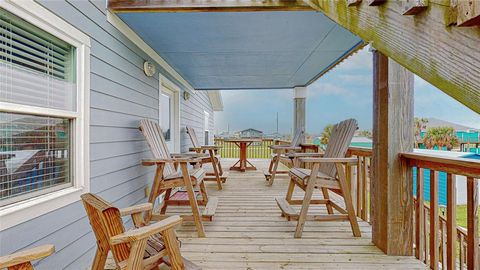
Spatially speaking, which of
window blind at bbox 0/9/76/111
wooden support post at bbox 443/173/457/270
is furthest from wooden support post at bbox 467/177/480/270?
window blind at bbox 0/9/76/111

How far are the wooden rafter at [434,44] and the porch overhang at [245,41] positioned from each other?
1.44 meters

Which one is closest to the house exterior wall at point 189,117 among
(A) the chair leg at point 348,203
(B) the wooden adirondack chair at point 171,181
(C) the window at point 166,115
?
(C) the window at point 166,115

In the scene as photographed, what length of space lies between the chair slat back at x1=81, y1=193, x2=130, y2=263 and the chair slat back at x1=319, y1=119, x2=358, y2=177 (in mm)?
2259

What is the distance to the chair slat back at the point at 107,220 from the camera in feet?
4.40

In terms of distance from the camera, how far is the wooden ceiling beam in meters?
2.50

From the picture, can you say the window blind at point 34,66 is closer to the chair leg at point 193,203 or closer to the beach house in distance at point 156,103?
the beach house in distance at point 156,103

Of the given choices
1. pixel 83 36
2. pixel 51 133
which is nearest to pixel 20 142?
pixel 51 133

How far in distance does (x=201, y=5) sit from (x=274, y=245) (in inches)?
90.5

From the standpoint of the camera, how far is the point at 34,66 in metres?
1.67

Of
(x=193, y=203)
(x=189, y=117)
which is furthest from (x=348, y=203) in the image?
(x=189, y=117)

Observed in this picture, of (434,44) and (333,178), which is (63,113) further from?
(333,178)

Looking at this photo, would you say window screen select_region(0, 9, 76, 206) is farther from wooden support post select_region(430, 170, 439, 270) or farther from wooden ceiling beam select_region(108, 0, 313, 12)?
wooden support post select_region(430, 170, 439, 270)

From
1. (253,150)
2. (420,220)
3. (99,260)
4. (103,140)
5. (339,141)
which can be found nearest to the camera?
(99,260)

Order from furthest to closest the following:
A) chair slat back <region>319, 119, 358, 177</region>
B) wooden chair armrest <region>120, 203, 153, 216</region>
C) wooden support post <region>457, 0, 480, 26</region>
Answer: chair slat back <region>319, 119, 358, 177</region>, wooden chair armrest <region>120, 203, 153, 216</region>, wooden support post <region>457, 0, 480, 26</region>
